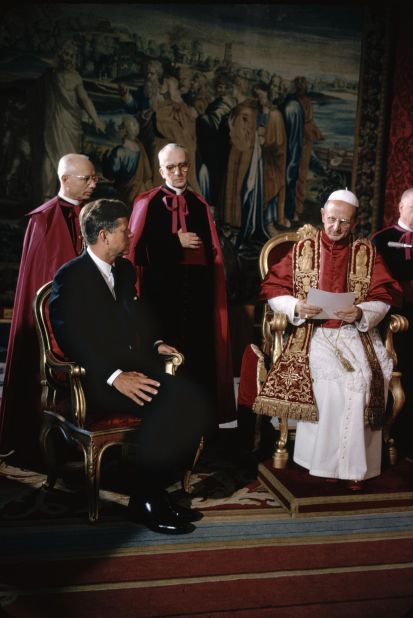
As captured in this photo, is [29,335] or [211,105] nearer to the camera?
[29,335]

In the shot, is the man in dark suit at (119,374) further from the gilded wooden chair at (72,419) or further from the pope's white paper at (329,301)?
the pope's white paper at (329,301)

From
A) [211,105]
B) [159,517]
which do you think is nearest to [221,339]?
[159,517]

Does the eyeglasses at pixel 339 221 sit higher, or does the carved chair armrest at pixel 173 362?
the eyeglasses at pixel 339 221

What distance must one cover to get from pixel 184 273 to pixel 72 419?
51.9 inches

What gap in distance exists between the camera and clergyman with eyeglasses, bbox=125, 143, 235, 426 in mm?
3955

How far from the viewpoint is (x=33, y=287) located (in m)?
3.69

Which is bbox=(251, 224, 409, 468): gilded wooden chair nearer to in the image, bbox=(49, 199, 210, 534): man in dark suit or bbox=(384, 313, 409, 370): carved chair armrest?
bbox=(384, 313, 409, 370): carved chair armrest

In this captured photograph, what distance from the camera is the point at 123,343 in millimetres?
3297

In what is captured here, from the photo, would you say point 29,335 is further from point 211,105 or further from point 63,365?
point 211,105

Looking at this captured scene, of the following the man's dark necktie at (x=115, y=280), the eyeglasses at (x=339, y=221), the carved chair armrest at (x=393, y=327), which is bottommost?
the carved chair armrest at (x=393, y=327)

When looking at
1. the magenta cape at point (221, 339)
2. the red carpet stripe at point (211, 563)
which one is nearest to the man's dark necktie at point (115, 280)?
the magenta cape at point (221, 339)

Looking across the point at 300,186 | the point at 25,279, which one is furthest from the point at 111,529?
the point at 300,186

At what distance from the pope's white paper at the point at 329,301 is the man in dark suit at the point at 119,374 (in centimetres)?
96

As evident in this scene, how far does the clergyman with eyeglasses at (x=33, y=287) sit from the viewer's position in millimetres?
3701
